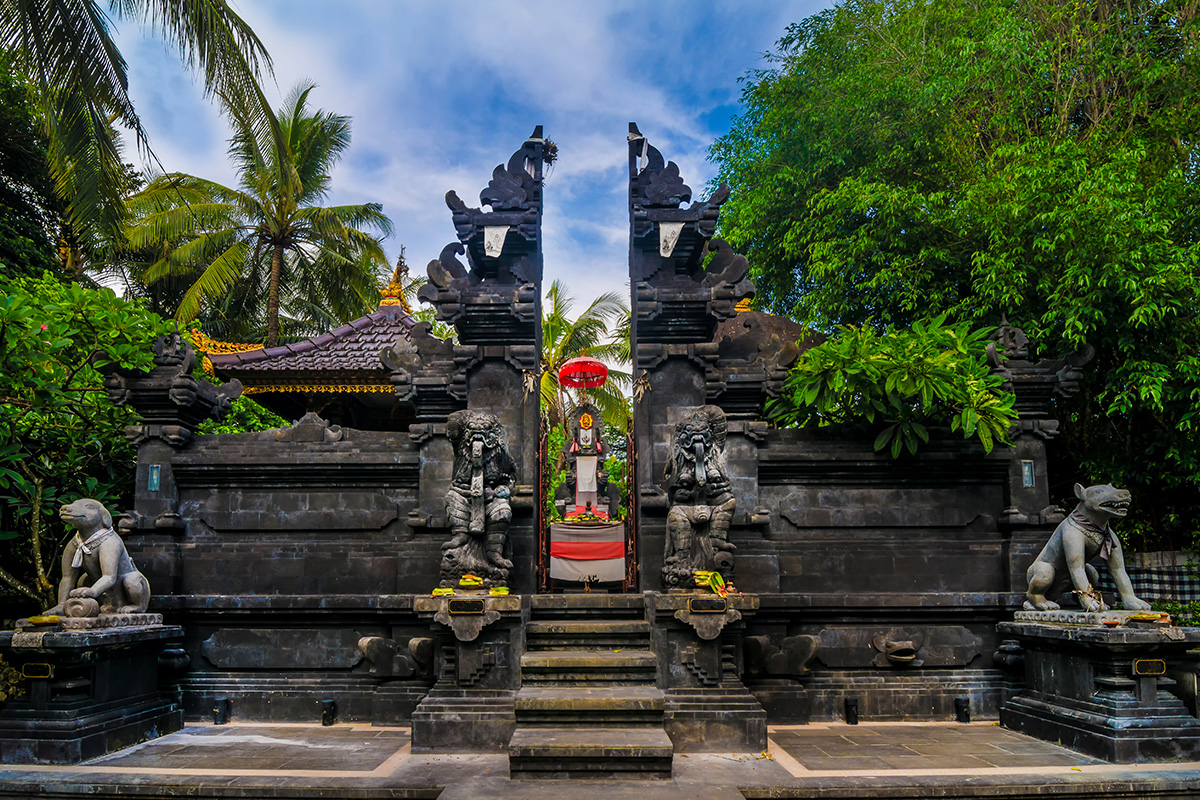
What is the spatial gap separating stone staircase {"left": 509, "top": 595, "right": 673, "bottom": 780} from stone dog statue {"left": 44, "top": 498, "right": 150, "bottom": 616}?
3.78 metres

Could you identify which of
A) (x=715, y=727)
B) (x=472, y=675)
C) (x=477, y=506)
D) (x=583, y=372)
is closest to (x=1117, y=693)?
(x=715, y=727)

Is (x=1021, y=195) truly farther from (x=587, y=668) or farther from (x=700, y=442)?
(x=587, y=668)

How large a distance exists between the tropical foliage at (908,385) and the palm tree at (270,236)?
1573cm

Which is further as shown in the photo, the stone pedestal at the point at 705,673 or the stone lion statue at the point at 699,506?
the stone lion statue at the point at 699,506

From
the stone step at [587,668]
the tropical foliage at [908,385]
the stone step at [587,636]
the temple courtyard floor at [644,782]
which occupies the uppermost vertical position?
the tropical foliage at [908,385]

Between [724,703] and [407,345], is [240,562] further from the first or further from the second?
[724,703]

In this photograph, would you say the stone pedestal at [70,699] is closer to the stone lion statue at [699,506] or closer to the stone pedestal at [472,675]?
the stone pedestal at [472,675]

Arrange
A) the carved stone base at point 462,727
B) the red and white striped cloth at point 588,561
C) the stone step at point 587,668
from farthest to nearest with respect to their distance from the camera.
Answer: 1. the red and white striped cloth at point 588,561
2. the stone step at point 587,668
3. the carved stone base at point 462,727

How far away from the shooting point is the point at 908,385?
7.53 m

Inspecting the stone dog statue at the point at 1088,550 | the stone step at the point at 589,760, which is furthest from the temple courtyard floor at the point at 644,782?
the stone dog statue at the point at 1088,550

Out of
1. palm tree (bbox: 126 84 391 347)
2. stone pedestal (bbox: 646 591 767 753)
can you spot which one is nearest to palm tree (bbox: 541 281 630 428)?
palm tree (bbox: 126 84 391 347)

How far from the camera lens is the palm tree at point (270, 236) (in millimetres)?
19562

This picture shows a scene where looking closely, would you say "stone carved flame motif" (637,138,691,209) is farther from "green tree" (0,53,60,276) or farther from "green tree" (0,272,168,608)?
"green tree" (0,53,60,276)

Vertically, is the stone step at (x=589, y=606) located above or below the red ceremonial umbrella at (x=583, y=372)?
below
